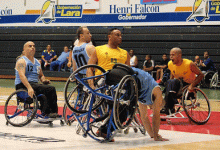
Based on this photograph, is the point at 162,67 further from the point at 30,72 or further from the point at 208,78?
the point at 30,72

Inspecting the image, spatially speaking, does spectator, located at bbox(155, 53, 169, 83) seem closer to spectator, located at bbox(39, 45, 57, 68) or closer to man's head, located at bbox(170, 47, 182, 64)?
spectator, located at bbox(39, 45, 57, 68)

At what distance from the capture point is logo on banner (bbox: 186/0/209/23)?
15690 mm

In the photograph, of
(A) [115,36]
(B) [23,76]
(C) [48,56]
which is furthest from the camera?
(C) [48,56]

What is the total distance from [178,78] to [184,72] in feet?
0.48

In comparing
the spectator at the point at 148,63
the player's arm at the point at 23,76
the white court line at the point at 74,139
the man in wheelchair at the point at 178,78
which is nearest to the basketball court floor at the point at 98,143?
the white court line at the point at 74,139

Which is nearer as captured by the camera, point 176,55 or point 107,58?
point 107,58

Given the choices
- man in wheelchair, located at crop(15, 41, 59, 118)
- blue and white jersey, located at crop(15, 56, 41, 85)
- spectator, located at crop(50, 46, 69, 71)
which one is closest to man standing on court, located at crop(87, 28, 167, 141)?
man in wheelchair, located at crop(15, 41, 59, 118)

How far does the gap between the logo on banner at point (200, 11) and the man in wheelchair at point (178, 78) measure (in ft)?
26.9

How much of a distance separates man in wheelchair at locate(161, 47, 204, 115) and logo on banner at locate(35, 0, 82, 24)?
431 inches

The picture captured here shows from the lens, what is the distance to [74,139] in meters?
5.66

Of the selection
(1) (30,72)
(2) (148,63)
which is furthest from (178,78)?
(2) (148,63)

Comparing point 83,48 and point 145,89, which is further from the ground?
point 83,48

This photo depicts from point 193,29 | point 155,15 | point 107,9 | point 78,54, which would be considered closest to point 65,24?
point 107,9

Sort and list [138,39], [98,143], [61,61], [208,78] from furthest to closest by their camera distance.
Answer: [61,61], [138,39], [208,78], [98,143]
